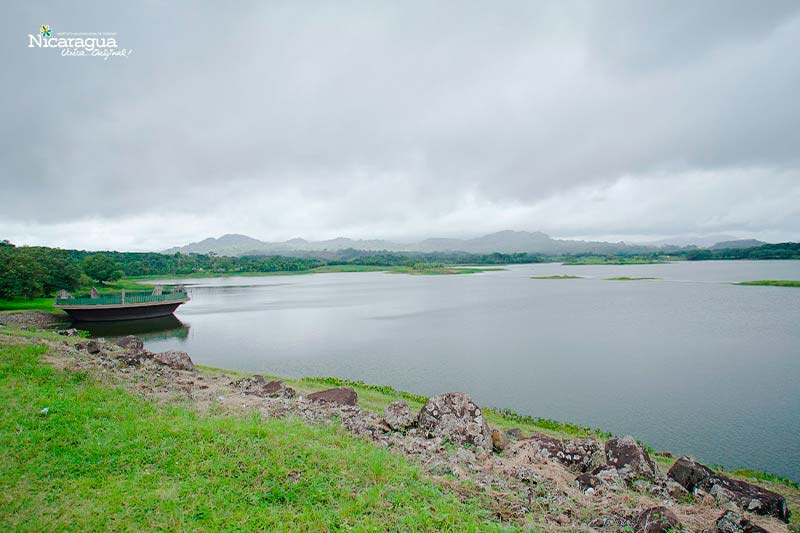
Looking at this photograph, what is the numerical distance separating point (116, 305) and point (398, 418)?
39040 millimetres

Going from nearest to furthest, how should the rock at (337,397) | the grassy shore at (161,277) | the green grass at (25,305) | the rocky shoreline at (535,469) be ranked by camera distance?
the rocky shoreline at (535,469) < the rock at (337,397) < the green grass at (25,305) < the grassy shore at (161,277)

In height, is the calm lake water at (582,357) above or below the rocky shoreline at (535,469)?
below

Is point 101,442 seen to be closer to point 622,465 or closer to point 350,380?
point 622,465

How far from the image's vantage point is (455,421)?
9.29m

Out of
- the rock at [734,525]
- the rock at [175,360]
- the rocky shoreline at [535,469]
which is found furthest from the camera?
the rock at [175,360]

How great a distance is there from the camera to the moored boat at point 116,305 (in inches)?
1467

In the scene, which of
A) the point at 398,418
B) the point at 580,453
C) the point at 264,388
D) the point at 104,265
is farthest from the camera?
the point at 104,265

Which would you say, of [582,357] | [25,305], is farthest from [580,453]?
[25,305]

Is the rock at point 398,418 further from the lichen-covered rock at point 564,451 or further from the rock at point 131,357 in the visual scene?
the rock at point 131,357

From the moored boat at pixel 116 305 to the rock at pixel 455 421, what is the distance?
3905cm

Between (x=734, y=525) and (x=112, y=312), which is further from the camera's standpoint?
(x=112, y=312)

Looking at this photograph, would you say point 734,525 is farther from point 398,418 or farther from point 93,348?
point 93,348

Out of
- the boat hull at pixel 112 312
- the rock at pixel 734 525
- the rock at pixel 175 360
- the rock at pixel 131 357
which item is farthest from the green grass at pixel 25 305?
the rock at pixel 734 525

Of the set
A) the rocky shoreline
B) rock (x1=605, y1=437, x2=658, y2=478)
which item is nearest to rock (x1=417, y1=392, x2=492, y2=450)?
the rocky shoreline
